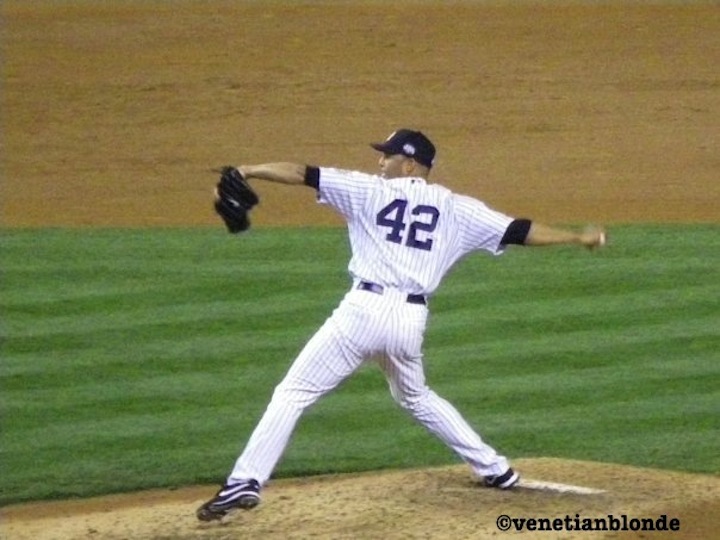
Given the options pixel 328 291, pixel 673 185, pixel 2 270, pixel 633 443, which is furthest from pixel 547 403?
pixel 673 185

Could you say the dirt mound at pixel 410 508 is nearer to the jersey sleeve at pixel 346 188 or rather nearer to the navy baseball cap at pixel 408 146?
the jersey sleeve at pixel 346 188

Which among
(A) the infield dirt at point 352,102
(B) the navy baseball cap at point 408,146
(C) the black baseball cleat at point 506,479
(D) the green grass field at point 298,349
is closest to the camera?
(B) the navy baseball cap at point 408,146

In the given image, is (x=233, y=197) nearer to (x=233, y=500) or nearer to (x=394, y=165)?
(x=394, y=165)

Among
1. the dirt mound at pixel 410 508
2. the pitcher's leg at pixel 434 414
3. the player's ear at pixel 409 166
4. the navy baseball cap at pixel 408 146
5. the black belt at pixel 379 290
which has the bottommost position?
the dirt mound at pixel 410 508

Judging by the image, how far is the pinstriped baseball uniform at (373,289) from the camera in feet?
20.3

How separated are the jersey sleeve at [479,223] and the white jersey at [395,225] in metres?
0.05

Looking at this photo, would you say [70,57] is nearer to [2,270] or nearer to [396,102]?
[396,102]

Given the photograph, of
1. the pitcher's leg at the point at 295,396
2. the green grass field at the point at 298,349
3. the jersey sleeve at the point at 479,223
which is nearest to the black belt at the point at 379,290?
the pitcher's leg at the point at 295,396

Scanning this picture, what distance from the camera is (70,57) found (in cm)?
1736

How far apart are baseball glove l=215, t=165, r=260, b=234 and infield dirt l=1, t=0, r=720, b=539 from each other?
6.51 metres

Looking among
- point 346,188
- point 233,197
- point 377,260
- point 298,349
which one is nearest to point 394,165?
point 346,188

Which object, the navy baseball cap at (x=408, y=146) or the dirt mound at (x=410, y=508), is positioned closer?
the dirt mound at (x=410, y=508)

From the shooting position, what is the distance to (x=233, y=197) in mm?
6133

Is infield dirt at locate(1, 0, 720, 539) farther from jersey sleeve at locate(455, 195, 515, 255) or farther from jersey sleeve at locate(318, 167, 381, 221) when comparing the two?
jersey sleeve at locate(318, 167, 381, 221)
